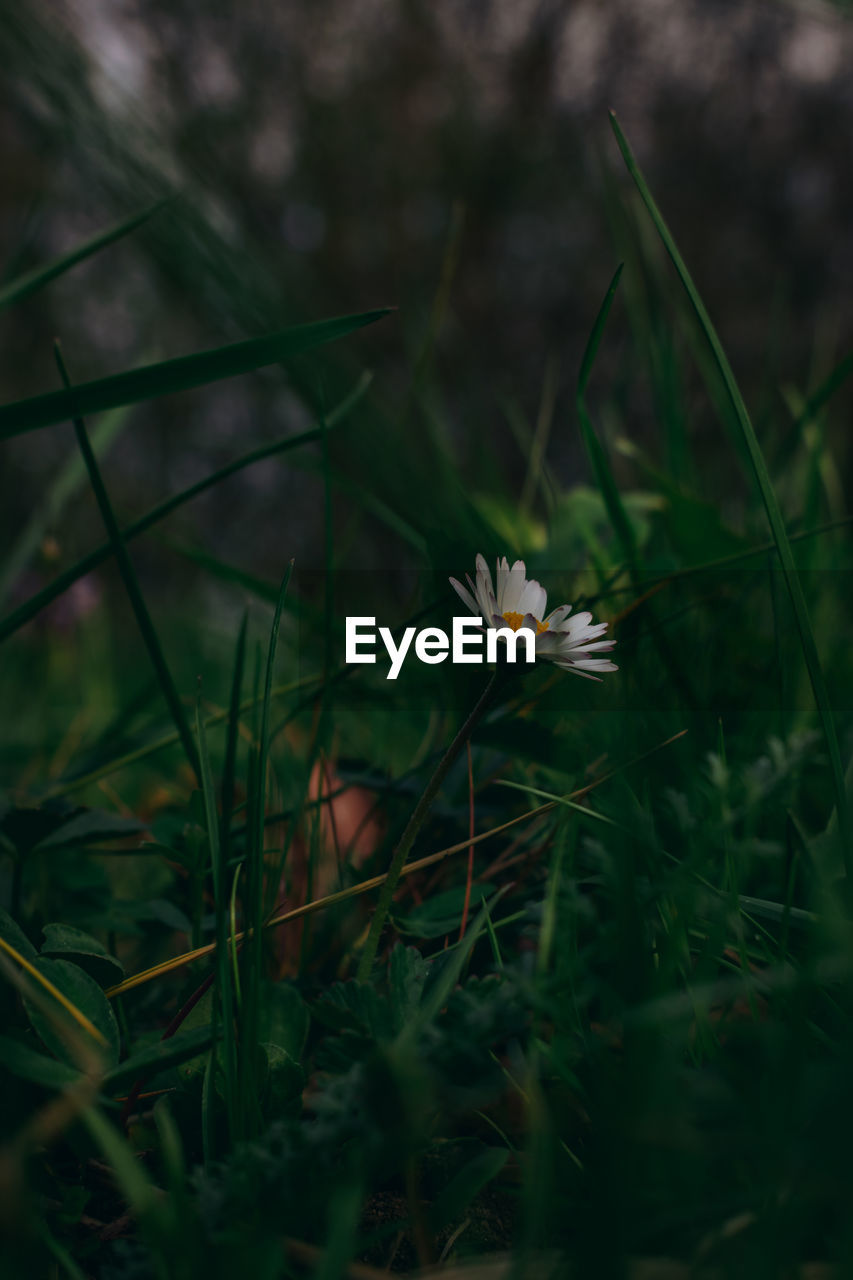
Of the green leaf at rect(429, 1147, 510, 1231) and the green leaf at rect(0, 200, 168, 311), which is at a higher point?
the green leaf at rect(0, 200, 168, 311)

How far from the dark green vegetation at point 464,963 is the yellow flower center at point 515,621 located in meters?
0.03

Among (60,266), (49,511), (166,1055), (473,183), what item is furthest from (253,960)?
(473,183)

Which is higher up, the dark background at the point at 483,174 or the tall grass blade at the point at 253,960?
the dark background at the point at 483,174

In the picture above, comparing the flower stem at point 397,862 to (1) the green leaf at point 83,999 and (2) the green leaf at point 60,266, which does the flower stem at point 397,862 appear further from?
(2) the green leaf at point 60,266

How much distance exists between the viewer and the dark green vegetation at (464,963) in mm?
190

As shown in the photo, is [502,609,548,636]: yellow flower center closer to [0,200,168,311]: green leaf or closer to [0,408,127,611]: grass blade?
[0,200,168,311]: green leaf

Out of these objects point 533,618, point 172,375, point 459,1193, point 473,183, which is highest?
point 473,183

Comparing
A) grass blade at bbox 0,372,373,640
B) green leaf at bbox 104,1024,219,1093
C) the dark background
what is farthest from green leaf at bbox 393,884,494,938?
the dark background

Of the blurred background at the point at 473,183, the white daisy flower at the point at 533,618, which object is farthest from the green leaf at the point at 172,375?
the blurred background at the point at 473,183

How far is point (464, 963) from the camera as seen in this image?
0.29m

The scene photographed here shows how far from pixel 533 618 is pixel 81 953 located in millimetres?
224

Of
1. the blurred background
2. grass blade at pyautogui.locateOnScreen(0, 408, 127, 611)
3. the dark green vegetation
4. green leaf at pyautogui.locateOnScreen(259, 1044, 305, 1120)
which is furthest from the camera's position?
the blurred background

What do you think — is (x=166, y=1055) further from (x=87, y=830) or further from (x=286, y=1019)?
(x=87, y=830)

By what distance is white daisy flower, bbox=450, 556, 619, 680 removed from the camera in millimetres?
312
